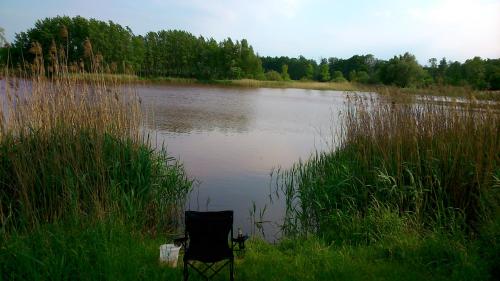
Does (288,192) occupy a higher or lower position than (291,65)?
lower

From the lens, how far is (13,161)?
140 inches

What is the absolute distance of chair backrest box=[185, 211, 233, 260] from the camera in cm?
279

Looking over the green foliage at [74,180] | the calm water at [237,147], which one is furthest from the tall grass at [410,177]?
the green foliage at [74,180]

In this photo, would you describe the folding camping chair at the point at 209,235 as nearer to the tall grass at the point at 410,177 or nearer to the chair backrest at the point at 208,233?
the chair backrest at the point at 208,233

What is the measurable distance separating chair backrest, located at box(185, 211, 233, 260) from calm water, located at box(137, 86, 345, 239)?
196 centimetres

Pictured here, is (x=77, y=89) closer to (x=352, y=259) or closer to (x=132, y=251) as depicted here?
(x=132, y=251)

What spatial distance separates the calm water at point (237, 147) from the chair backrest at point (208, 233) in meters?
1.96

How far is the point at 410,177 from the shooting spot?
4438mm

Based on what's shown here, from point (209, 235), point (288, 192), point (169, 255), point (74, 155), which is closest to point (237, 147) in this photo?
point (288, 192)

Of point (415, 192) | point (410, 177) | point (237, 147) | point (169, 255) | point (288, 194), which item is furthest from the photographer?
point (237, 147)

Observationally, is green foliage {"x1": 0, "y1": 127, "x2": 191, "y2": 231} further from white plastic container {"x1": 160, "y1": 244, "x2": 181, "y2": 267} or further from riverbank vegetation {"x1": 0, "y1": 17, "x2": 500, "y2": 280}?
white plastic container {"x1": 160, "y1": 244, "x2": 181, "y2": 267}

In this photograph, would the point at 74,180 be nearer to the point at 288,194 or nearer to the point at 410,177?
the point at 288,194

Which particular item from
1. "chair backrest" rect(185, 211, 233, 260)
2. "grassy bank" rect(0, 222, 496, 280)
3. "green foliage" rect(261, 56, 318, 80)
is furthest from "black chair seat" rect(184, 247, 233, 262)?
"green foliage" rect(261, 56, 318, 80)

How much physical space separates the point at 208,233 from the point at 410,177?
9.45 ft
